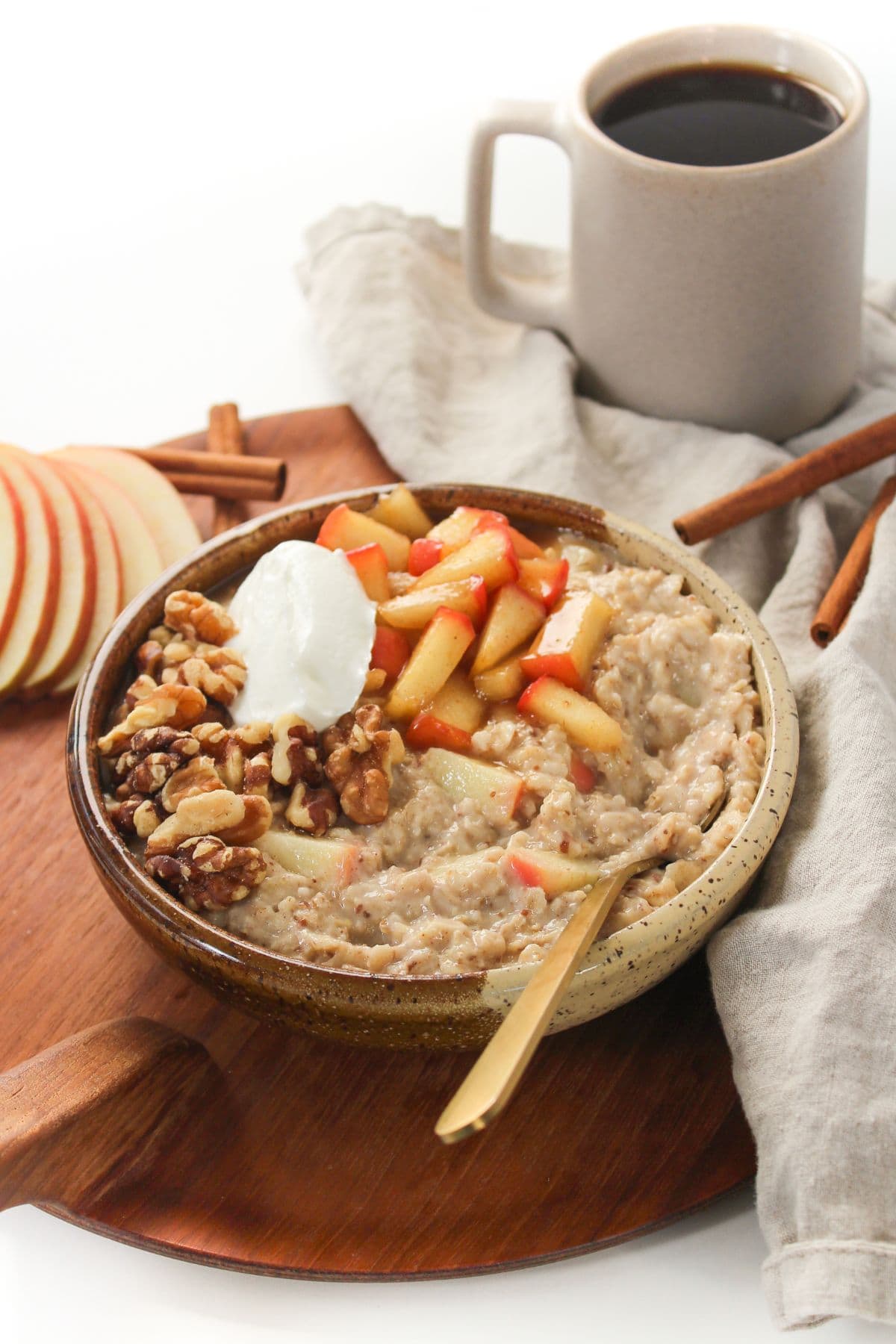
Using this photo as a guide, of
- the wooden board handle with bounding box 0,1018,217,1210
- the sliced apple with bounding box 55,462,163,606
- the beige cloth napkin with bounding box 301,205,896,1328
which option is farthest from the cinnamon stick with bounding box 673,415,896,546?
the wooden board handle with bounding box 0,1018,217,1210

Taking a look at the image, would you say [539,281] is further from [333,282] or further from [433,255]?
[333,282]

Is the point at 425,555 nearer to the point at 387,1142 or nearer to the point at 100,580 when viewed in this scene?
the point at 100,580

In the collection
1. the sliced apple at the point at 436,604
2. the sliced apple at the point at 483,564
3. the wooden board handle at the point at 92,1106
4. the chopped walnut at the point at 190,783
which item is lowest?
the wooden board handle at the point at 92,1106

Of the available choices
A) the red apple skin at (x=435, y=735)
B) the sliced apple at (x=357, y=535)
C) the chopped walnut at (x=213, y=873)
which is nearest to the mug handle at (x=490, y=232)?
the sliced apple at (x=357, y=535)

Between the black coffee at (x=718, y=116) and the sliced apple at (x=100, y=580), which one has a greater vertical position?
the black coffee at (x=718, y=116)

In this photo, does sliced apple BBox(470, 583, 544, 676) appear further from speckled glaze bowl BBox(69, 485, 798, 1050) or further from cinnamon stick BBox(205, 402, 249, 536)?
cinnamon stick BBox(205, 402, 249, 536)

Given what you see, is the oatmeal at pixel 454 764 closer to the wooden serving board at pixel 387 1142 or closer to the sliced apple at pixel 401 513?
the sliced apple at pixel 401 513

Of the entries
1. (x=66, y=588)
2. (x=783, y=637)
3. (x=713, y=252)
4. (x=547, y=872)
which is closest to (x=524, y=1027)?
(x=547, y=872)

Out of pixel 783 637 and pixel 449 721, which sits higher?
pixel 449 721
